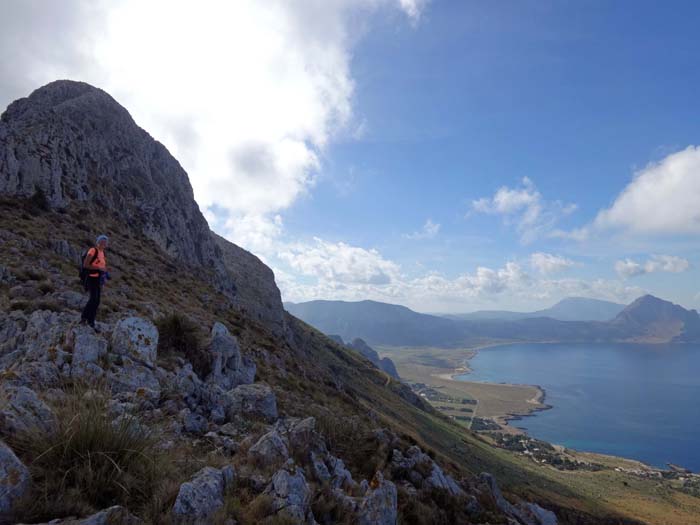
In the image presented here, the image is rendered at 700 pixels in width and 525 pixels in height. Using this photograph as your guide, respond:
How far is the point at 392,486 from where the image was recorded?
317 inches

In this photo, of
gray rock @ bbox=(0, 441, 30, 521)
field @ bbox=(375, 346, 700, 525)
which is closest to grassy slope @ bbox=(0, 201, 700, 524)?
field @ bbox=(375, 346, 700, 525)

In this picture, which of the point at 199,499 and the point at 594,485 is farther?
the point at 594,485

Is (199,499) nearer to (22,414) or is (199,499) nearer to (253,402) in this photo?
(22,414)

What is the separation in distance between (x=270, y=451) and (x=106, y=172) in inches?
1960

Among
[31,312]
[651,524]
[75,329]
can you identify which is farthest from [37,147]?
[651,524]

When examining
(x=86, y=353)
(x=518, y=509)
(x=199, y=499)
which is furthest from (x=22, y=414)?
(x=518, y=509)

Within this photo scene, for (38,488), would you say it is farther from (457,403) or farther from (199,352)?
(457,403)

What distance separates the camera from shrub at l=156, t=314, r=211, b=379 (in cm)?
1456

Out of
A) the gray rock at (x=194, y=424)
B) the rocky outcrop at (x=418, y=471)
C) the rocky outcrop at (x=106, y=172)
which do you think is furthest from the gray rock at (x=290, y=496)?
the rocky outcrop at (x=106, y=172)

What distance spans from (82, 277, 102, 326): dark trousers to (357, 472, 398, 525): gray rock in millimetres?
9986

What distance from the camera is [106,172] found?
46.3 meters

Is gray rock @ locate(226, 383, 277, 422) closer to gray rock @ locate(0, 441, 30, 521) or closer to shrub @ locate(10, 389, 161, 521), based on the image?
shrub @ locate(10, 389, 161, 521)

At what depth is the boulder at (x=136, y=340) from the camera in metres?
11.1

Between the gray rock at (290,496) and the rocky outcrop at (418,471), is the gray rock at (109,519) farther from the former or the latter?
the rocky outcrop at (418,471)
